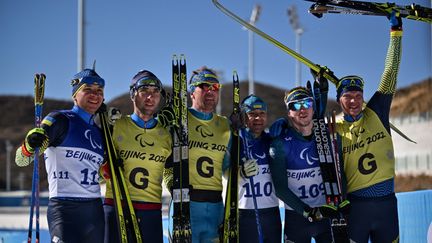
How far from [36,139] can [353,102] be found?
3067mm

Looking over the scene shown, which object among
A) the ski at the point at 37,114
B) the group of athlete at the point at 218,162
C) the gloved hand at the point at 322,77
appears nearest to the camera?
the group of athlete at the point at 218,162

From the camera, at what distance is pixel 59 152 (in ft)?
15.0

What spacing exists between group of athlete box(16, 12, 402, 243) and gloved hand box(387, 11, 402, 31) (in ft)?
0.04

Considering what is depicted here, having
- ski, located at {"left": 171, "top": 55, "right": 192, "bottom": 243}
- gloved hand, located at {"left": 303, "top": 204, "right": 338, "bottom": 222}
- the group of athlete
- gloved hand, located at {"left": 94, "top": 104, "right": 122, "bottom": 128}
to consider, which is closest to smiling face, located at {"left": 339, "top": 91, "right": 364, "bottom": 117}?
the group of athlete

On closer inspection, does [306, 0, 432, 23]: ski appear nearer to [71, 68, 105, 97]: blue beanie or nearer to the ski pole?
the ski pole

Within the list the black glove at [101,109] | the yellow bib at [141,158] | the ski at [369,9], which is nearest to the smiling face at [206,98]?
the yellow bib at [141,158]

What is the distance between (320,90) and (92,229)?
2.67m

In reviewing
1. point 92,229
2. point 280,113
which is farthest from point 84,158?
point 280,113

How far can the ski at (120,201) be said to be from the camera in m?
4.76

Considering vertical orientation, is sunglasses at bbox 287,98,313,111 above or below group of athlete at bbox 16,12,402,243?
above

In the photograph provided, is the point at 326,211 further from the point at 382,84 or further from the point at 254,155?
the point at 382,84

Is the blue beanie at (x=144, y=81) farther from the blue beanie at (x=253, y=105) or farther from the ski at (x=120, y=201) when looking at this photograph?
the blue beanie at (x=253, y=105)

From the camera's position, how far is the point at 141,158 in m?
4.91

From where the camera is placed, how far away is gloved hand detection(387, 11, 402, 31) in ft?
18.5
